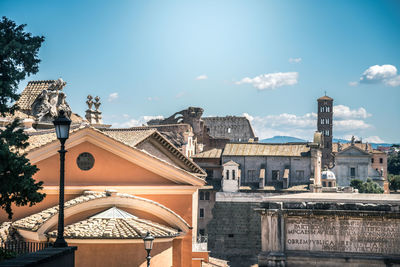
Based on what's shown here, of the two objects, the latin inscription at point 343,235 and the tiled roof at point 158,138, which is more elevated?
the tiled roof at point 158,138

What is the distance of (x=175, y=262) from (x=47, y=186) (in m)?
4.42

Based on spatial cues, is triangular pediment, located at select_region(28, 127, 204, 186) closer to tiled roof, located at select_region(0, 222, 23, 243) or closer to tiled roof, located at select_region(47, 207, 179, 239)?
tiled roof, located at select_region(0, 222, 23, 243)

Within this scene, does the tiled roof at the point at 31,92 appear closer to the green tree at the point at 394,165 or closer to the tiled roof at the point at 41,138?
the tiled roof at the point at 41,138

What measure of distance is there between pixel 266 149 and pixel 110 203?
50.3 meters

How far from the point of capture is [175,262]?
18.1 m

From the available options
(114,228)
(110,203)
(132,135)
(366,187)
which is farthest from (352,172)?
(114,228)

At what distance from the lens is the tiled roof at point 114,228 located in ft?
51.7

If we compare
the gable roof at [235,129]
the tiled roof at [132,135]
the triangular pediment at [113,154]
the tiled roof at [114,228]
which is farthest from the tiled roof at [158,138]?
the gable roof at [235,129]

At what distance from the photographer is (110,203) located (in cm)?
1739

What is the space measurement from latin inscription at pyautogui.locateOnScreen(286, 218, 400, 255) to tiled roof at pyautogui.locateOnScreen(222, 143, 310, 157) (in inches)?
1905

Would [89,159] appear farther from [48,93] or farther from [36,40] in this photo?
[48,93]

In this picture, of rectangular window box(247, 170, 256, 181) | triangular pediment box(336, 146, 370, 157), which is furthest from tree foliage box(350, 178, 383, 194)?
rectangular window box(247, 170, 256, 181)

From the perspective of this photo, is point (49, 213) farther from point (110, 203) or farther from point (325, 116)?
point (325, 116)

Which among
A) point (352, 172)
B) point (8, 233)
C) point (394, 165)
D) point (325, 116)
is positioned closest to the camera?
point (8, 233)
